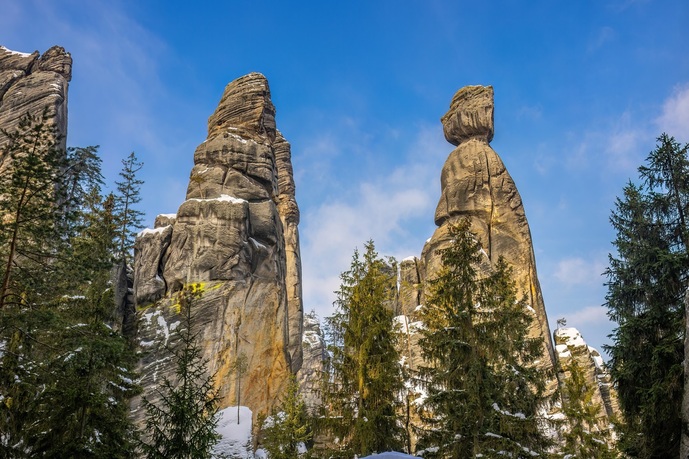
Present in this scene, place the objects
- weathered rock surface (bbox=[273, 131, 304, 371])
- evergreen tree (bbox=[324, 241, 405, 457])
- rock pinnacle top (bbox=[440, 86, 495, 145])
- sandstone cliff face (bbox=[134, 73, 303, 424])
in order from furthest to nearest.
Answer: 1. weathered rock surface (bbox=[273, 131, 304, 371])
2. rock pinnacle top (bbox=[440, 86, 495, 145])
3. sandstone cliff face (bbox=[134, 73, 303, 424])
4. evergreen tree (bbox=[324, 241, 405, 457])

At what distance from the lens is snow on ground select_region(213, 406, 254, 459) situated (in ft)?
105

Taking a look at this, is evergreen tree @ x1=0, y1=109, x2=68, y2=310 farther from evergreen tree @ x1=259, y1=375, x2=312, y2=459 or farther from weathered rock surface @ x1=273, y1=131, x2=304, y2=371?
weathered rock surface @ x1=273, y1=131, x2=304, y2=371

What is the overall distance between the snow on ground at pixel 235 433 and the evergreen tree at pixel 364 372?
13601 millimetres

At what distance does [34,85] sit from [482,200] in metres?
41.1

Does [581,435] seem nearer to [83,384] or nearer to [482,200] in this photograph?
[83,384]

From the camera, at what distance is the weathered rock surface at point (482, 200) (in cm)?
5059

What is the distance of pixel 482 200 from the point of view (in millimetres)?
53594

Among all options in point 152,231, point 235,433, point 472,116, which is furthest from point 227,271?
point 472,116

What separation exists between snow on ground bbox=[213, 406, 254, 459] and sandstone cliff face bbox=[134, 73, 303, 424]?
1.20 meters

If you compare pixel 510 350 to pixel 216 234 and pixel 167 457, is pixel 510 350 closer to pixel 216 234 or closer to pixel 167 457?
pixel 167 457

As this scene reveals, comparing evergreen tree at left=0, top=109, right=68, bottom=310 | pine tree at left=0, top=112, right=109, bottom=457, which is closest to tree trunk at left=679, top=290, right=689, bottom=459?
pine tree at left=0, top=112, right=109, bottom=457

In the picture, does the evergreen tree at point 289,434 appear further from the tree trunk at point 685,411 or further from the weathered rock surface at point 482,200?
the weathered rock surface at point 482,200

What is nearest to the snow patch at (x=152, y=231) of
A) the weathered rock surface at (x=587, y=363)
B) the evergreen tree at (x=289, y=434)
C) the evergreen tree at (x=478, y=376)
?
the evergreen tree at (x=289, y=434)

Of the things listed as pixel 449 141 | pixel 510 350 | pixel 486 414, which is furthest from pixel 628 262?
pixel 449 141
